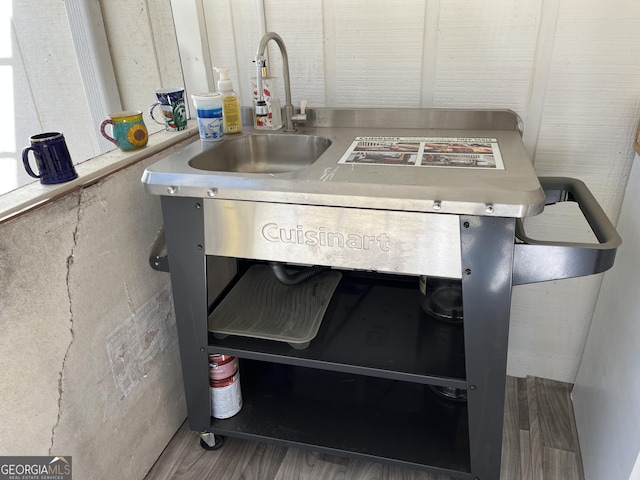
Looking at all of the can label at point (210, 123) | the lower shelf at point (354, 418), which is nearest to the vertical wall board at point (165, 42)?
the can label at point (210, 123)

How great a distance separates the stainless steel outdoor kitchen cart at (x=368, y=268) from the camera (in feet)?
2.97

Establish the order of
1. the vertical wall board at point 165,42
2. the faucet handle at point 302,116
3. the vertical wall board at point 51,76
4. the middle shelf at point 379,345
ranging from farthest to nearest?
the vertical wall board at point 51,76, the vertical wall board at point 165,42, the faucet handle at point 302,116, the middle shelf at point 379,345

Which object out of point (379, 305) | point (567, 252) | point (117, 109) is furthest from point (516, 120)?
point (117, 109)

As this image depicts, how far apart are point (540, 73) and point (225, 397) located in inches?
48.8

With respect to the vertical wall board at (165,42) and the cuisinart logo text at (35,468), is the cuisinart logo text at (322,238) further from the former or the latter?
the vertical wall board at (165,42)

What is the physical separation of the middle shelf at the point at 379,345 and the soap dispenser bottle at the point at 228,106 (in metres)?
0.58

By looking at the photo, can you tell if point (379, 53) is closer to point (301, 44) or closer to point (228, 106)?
point (301, 44)

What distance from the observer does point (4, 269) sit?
33.2 inches

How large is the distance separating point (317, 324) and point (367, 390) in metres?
0.31

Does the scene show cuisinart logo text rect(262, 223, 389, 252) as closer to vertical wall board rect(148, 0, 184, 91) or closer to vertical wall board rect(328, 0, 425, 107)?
vertical wall board rect(328, 0, 425, 107)

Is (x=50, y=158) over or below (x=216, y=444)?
over

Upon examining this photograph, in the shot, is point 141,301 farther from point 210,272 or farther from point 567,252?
point 567,252

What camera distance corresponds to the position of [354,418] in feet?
4.24

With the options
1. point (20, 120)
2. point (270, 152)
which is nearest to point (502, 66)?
point (270, 152)
